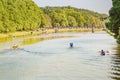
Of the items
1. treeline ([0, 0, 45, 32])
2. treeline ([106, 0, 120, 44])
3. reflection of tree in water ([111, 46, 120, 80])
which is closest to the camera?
reflection of tree in water ([111, 46, 120, 80])

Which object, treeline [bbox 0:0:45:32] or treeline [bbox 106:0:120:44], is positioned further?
treeline [bbox 0:0:45:32]

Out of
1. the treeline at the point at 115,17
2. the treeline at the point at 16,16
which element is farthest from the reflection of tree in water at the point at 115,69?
the treeline at the point at 16,16

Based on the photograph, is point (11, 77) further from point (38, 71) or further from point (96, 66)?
point (96, 66)

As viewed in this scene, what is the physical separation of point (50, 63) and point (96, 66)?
820cm

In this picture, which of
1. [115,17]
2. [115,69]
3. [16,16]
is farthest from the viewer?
[16,16]

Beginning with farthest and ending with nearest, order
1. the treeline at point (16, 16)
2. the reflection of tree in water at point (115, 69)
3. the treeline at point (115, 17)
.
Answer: the treeline at point (16, 16) < the treeline at point (115, 17) < the reflection of tree in water at point (115, 69)

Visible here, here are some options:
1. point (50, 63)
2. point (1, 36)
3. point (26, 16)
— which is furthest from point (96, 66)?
point (26, 16)

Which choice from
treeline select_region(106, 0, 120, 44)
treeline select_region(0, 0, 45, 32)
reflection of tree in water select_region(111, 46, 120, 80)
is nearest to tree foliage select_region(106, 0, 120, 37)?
treeline select_region(106, 0, 120, 44)

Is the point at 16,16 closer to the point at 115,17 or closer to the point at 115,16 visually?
the point at 115,16

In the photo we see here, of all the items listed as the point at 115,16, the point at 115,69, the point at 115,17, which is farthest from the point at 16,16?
the point at 115,69

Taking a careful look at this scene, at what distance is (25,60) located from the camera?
65.2m

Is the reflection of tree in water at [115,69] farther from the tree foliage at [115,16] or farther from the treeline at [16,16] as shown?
the treeline at [16,16]

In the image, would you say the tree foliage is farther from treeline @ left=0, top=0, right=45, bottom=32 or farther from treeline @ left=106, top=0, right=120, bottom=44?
treeline @ left=0, top=0, right=45, bottom=32

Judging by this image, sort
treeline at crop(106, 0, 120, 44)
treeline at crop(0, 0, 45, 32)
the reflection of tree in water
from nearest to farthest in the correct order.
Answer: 1. the reflection of tree in water
2. treeline at crop(106, 0, 120, 44)
3. treeline at crop(0, 0, 45, 32)
